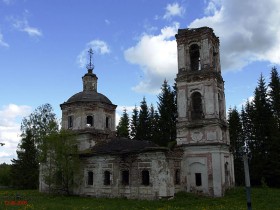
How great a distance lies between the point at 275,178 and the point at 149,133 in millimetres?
15926

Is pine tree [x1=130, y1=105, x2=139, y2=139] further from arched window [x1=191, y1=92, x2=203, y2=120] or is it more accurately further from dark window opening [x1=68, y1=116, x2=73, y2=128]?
arched window [x1=191, y1=92, x2=203, y2=120]

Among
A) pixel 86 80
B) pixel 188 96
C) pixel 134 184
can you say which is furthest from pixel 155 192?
pixel 86 80

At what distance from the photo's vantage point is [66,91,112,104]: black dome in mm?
29297

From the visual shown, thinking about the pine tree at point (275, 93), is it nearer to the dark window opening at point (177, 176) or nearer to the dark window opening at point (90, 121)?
the dark window opening at point (177, 176)

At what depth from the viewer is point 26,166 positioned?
3953cm

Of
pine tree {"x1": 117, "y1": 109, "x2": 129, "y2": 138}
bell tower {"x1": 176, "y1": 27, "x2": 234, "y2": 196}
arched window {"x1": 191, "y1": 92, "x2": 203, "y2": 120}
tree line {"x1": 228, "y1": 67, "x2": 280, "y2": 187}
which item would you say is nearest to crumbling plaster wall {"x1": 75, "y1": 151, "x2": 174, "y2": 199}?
bell tower {"x1": 176, "y1": 27, "x2": 234, "y2": 196}

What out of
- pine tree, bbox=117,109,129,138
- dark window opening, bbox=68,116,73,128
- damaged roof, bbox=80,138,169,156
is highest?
pine tree, bbox=117,109,129,138

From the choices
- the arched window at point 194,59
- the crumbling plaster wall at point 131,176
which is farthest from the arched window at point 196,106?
the crumbling plaster wall at point 131,176

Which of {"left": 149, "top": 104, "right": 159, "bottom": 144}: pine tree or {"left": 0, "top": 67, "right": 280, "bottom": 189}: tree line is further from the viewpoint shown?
{"left": 149, "top": 104, "right": 159, "bottom": 144}: pine tree

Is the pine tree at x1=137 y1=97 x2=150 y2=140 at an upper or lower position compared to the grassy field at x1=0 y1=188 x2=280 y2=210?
upper

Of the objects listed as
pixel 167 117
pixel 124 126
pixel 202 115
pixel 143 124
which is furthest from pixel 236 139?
pixel 202 115

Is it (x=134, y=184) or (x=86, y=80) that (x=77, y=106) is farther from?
(x=134, y=184)

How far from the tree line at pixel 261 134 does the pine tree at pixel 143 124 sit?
10650 mm

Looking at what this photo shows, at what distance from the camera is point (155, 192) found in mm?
21531
